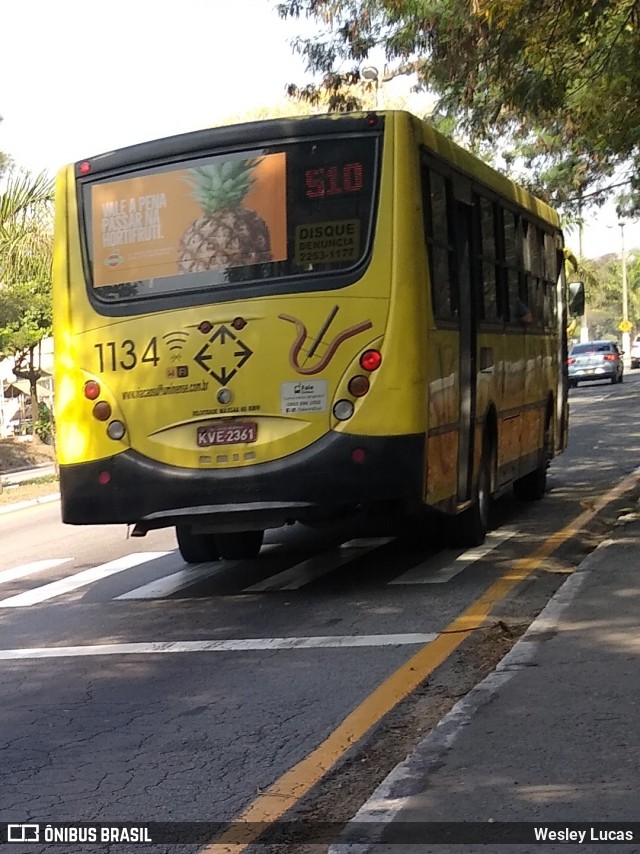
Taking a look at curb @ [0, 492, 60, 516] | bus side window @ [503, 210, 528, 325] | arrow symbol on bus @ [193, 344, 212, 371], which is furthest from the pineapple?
curb @ [0, 492, 60, 516]

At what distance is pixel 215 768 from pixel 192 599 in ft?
14.7

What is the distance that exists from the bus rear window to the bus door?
1.52 m

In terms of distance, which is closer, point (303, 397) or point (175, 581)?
point (303, 397)

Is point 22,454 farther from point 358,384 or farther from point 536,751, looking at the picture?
point 536,751

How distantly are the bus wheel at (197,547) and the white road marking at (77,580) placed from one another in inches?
25.9

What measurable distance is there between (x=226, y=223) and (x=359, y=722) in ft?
14.4

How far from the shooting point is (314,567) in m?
11.4

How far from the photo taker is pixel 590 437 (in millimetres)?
23422

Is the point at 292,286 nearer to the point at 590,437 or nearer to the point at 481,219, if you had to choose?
the point at 481,219

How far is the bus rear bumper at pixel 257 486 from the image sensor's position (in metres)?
9.31

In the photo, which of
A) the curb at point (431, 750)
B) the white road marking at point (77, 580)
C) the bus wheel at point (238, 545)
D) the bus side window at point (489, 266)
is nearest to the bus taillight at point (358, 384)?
the curb at point (431, 750)

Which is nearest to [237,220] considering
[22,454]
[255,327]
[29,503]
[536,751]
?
[255,327]

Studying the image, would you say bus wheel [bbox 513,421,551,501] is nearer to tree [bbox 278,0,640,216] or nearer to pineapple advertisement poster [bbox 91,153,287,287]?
tree [bbox 278,0,640,216]

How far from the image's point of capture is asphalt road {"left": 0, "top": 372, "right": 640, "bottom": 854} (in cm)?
566
